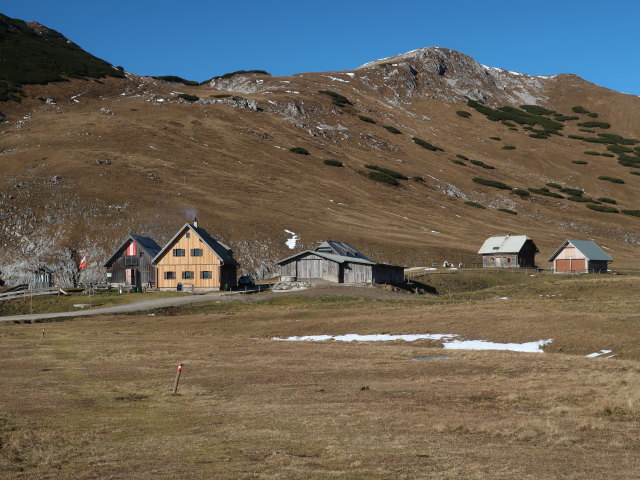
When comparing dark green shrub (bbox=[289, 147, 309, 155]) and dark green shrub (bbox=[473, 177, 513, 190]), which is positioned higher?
dark green shrub (bbox=[289, 147, 309, 155])

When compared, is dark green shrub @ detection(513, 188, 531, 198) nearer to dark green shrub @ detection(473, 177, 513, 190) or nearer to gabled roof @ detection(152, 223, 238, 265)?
dark green shrub @ detection(473, 177, 513, 190)

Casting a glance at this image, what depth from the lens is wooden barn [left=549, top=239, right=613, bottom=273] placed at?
4306 inches

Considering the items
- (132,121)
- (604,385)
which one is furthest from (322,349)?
(132,121)

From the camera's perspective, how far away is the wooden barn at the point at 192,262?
3521 inches

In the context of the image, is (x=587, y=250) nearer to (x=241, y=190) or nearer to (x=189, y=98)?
(x=241, y=190)

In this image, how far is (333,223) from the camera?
4884 inches

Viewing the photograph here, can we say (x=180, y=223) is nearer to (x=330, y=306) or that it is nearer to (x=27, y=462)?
(x=330, y=306)

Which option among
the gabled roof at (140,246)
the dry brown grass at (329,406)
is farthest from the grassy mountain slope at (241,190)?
the dry brown grass at (329,406)

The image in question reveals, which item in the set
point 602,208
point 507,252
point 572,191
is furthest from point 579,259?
point 572,191

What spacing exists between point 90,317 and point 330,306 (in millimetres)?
23165

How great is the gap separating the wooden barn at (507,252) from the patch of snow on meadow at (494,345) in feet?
247

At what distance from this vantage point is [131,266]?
93.1m

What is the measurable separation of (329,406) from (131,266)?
7406 cm

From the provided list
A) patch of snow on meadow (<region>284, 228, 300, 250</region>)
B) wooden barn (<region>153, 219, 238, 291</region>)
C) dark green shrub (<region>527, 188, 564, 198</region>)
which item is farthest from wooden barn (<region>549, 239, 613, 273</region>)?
dark green shrub (<region>527, 188, 564, 198</region>)
